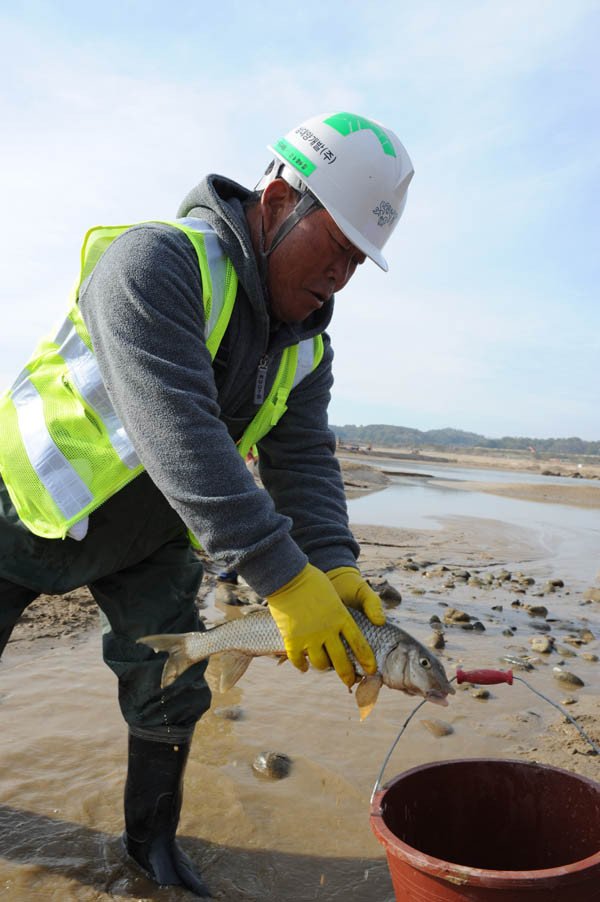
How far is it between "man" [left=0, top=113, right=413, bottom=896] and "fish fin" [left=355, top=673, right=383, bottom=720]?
9 cm

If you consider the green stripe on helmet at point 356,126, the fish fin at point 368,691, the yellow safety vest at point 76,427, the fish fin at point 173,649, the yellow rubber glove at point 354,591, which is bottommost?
the fish fin at point 368,691

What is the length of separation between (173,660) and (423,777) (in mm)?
1010

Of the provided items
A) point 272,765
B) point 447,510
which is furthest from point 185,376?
point 447,510

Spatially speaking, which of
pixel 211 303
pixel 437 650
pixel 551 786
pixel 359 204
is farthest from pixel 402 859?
pixel 437 650

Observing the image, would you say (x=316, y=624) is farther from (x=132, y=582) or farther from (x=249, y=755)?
(x=249, y=755)

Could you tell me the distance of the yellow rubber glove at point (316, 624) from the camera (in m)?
2.27

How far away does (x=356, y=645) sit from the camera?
242cm

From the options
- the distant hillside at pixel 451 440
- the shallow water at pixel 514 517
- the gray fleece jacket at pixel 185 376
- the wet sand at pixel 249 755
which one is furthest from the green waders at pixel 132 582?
the distant hillside at pixel 451 440

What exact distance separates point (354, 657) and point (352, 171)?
1758 mm

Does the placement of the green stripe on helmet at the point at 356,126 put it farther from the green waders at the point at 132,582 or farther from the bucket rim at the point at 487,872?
the bucket rim at the point at 487,872

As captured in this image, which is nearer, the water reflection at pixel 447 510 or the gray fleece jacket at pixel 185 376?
the gray fleece jacket at pixel 185 376

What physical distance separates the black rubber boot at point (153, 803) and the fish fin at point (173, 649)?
Answer: 1.48 ft

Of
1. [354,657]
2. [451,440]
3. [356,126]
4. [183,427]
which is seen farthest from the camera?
[451,440]

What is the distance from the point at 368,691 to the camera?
8.30 ft
